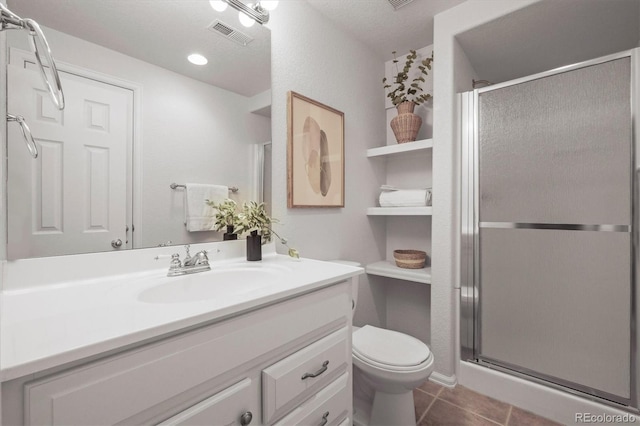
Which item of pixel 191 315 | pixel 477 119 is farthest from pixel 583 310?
pixel 191 315

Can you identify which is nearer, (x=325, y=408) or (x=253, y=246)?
(x=325, y=408)

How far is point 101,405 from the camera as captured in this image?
1.81 feet

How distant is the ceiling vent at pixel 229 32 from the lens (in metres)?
1.36

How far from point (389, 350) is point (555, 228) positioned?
1.10 metres

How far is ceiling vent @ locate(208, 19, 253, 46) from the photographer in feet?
4.46

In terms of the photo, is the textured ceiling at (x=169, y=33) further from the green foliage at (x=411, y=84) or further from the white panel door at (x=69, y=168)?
the green foliage at (x=411, y=84)

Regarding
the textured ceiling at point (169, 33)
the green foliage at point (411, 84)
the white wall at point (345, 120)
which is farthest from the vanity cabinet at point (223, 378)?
the green foliage at point (411, 84)

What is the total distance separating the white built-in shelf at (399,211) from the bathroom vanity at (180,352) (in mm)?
1024

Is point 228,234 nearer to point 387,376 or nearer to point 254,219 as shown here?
point 254,219

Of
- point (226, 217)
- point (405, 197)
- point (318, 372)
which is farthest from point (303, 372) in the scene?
point (405, 197)

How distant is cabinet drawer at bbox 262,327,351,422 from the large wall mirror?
71 cm

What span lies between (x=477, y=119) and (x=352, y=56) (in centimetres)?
100

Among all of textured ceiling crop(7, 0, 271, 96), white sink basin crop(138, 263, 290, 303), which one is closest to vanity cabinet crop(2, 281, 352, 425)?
white sink basin crop(138, 263, 290, 303)

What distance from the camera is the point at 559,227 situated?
153cm
